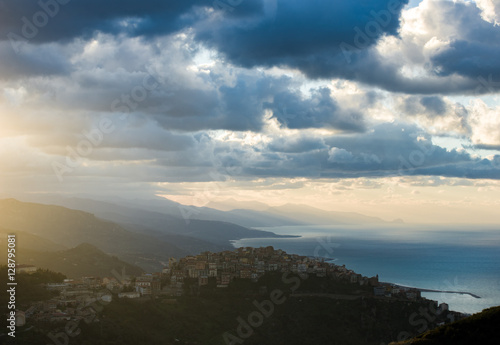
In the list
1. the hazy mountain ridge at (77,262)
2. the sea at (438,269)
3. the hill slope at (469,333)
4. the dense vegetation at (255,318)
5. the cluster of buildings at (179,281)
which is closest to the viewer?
the hill slope at (469,333)

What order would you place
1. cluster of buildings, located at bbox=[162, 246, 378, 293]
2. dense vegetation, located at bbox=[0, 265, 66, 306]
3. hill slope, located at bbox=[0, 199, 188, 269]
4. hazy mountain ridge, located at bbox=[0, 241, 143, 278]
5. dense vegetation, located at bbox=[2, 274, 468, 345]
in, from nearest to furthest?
1. dense vegetation, located at bbox=[2, 274, 468, 345]
2. dense vegetation, located at bbox=[0, 265, 66, 306]
3. cluster of buildings, located at bbox=[162, 246, 378, 293]
4. hazy mountain ridge, located at bbox=[0, 241, 143, 278]
5. hill slope, located at bbox=[0, 199, 188, 269]

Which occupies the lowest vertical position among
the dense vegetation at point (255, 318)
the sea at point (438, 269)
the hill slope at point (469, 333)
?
the sea at point (438, 269)

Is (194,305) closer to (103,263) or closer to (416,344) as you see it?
(416,344)

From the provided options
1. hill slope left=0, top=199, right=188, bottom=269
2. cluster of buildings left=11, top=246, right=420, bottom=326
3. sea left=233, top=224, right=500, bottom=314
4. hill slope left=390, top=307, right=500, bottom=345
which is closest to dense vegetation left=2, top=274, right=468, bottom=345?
cluster of buildings left=11, top=246, right=420, bottom=326

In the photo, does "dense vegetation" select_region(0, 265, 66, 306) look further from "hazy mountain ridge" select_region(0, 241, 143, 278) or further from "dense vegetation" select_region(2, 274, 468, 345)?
"hazy mountain ridge" select_region(0, 241, 143, 278)

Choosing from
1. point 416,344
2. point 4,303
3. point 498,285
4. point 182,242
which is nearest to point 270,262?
point 4,303

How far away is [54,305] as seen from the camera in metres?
39.8

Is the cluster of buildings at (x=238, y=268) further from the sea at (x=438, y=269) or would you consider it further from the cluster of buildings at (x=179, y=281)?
the sea at (x=438, y=269)

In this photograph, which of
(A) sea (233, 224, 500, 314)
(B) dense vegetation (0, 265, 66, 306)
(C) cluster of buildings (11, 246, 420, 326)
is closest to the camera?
(C) cluster of buildings (11, 246, 420, 326)

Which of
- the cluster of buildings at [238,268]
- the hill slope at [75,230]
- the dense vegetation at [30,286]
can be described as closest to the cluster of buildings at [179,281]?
the cluster of buildings at [238,268]

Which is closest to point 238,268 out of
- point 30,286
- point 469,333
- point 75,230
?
point 30,286

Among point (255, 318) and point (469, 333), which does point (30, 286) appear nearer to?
point (255, 318)

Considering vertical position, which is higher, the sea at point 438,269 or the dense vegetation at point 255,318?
the dense vegetation at point 255,318

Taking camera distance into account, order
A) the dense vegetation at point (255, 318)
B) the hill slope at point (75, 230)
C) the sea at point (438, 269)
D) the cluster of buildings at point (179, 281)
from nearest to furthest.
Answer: the dense vegetation at point (255, 318)
the cluster of buildings at point (179, 281)
the sea at point (438, 269)
the hill slope at point (75, 230)
